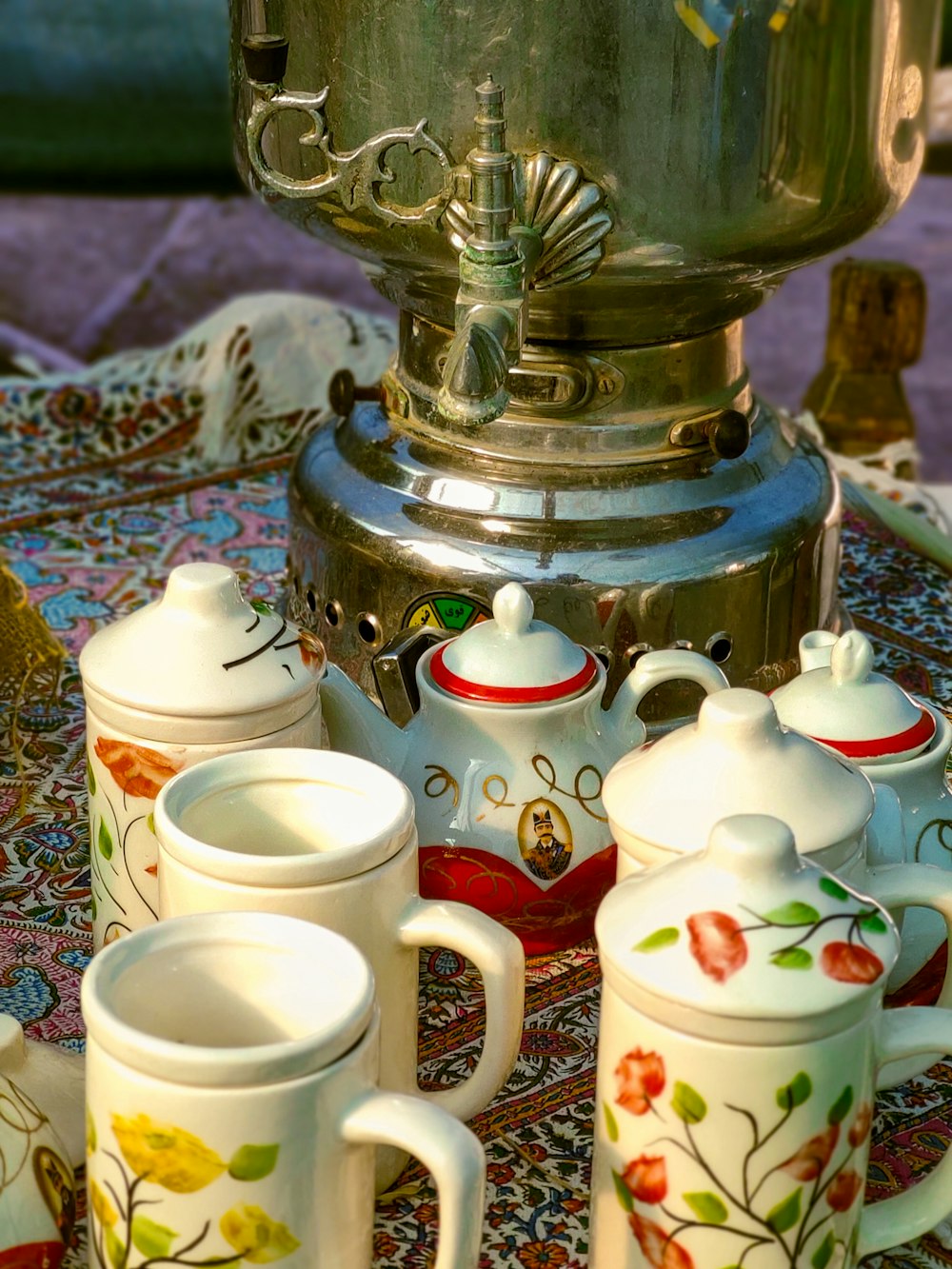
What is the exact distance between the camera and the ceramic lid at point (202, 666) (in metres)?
0.67

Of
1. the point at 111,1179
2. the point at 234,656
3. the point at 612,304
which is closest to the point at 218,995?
the point at 111,1179

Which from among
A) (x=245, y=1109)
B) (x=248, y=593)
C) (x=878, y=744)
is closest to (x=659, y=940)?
(x=245, y=1109)

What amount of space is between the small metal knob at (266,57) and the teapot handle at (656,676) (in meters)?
0.34

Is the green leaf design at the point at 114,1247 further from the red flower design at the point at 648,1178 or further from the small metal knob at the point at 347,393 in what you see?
the small metal knob at the point at 347,393

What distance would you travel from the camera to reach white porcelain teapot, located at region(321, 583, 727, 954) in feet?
2.42

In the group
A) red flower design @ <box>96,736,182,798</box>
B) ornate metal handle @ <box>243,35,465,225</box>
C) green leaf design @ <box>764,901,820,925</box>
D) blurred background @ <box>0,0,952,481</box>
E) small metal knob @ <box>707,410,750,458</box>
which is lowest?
blurred background @ <box>0,0,952,481</box>

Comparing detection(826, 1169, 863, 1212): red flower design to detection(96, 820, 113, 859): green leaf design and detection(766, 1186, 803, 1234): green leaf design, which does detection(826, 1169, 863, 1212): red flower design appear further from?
detection(96, 820, 113, 859): green leaf design

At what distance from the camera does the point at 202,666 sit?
2.23ft

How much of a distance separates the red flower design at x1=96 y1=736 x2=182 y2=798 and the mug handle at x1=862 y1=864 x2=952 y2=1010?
266 mm

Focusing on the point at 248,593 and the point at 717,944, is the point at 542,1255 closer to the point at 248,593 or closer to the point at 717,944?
the point at 717,944

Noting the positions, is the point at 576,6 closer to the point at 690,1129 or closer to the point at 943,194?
the point at 690,1129

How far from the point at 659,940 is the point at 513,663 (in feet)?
0.81

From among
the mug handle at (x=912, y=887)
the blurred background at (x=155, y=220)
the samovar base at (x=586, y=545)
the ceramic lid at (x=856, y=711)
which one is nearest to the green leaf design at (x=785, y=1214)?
the mug handle at (x=912, y=887)

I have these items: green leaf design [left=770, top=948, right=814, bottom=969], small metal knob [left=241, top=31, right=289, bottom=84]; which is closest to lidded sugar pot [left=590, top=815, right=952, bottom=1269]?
green leaf design [left=770, top=948, right=814, bottom=969]
